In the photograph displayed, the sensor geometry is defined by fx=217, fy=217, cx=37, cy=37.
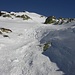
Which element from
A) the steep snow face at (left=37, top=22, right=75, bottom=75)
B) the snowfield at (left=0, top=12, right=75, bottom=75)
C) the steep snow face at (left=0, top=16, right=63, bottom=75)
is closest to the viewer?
the steep snow face at (left=37, top=22, right=75, bottom=75)

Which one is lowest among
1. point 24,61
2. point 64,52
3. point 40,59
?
point 24,61

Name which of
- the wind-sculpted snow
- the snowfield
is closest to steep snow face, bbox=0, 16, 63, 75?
the snowfield

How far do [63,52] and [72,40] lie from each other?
1480mm

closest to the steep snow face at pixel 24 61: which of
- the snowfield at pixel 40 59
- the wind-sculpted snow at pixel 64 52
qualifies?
the snowfield at pixel 40 59

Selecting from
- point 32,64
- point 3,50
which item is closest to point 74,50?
point 32,64

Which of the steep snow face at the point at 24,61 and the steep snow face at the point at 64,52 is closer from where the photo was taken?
the steep snow face at the point at 64,52

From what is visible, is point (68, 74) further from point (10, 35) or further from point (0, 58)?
point (10, 35)

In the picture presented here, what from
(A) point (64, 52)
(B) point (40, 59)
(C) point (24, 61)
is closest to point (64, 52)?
(A) point (64, 52)

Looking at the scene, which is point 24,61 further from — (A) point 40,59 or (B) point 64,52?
(B) point 64,52

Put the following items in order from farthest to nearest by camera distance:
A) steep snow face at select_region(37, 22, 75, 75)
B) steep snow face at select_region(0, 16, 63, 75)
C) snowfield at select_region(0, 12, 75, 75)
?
steep snow face at select_region(0, 16, 63, 75)
snowfield at select_region(0, 12, 75, 75)
steep snow face at select_region(37, 22, 75, 75)

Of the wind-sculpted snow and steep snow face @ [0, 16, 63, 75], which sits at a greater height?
the wind-sculpted snow

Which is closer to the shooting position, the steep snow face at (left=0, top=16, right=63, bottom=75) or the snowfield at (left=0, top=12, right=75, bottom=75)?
the snowfield at (left=0, top=12, right=75, bottom=75)

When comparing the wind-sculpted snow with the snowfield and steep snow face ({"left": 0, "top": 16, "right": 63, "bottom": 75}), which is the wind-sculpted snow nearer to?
the snowfield

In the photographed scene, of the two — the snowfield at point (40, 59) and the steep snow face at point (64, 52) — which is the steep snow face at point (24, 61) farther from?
the steep snow face at point (64, 52)
